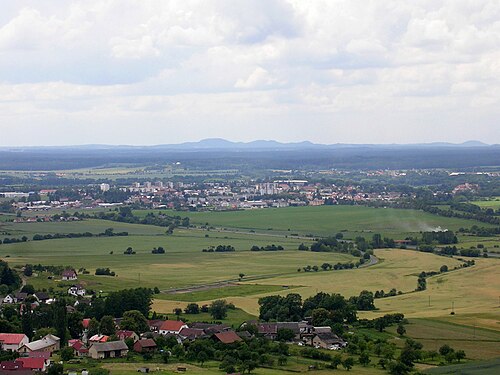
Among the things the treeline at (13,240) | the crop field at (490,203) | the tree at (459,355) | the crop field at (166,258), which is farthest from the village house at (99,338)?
the crop field at (490,203)

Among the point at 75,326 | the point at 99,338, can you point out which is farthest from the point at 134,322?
the point at 75,326

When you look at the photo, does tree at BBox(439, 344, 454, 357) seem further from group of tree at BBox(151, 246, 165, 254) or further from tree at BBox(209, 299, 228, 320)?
group of tree at BBox(151, 246, 165, 254)

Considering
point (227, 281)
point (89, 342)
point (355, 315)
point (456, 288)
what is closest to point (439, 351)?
point (355, 315)

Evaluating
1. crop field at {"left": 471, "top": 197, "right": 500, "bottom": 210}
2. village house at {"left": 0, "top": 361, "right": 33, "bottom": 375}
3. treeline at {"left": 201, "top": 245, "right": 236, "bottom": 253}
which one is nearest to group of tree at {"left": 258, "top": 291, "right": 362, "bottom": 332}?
village house at {"left": 0, "top": 361, "right": 33, "bottom": 375}

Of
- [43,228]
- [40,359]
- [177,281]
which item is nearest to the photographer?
[40,359]

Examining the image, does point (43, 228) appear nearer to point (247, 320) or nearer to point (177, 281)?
point (177, 281)
